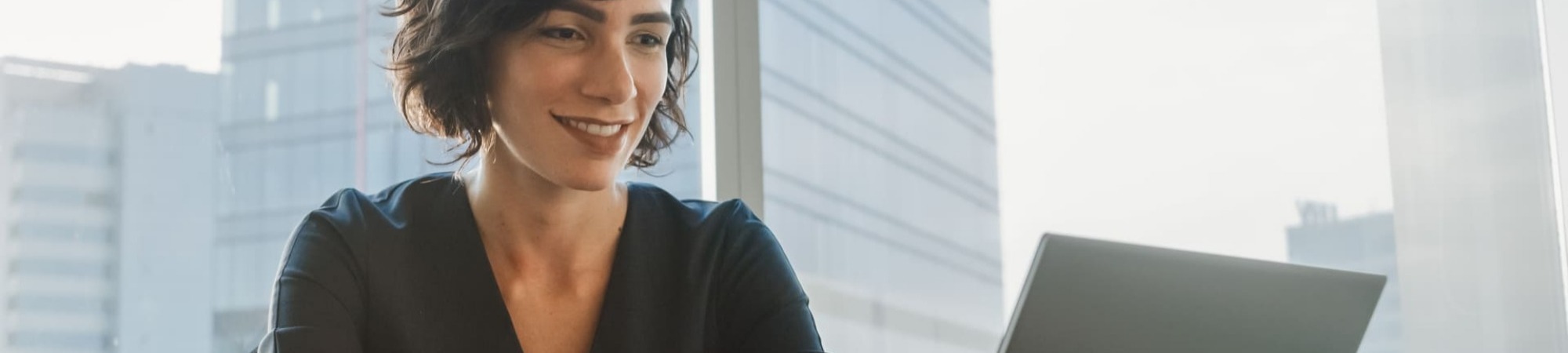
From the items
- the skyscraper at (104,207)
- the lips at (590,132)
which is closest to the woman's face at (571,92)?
the lips at (590,132)

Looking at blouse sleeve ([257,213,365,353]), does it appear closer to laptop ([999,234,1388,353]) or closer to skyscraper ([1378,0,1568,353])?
laptop ([999,234,1388,353])

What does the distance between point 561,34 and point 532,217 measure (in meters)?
0.19

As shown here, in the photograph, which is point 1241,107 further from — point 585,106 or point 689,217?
point 585,106

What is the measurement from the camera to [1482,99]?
2.88 metres

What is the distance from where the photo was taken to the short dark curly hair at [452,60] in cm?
143

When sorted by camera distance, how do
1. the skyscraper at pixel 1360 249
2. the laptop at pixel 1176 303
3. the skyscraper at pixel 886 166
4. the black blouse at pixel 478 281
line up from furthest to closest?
the skyscraper at pixel 1360 249
the skyscraper at pixel 886 166
the black blouse at pixel 478 281
the laptop at pixel 1176 303

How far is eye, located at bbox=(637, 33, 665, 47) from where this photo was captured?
1496mm

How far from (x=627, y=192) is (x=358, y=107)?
2.00 feet

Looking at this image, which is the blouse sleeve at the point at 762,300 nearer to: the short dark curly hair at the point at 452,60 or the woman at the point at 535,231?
the woman at the point at 535,231

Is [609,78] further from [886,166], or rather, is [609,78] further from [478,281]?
[886,166]

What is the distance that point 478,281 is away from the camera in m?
1.48

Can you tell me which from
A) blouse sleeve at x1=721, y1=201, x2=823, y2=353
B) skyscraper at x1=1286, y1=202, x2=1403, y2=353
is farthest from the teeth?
skyscraper at x1=1286, y1=202, x2=1403, y2=353

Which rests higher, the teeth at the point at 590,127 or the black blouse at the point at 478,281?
the teeth at the point at 590,127

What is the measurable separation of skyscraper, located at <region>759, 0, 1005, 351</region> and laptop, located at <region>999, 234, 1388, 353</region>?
1.19 metres
